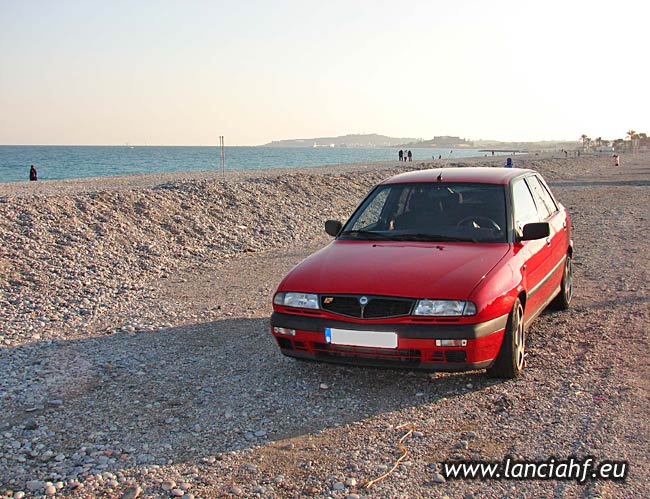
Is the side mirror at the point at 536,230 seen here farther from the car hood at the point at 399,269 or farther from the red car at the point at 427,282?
the car hood at the point at 399,269

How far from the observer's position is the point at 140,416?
4621mm

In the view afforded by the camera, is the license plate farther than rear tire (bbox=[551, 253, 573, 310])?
No

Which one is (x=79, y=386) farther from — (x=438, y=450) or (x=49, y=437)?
(x=438, y=450)

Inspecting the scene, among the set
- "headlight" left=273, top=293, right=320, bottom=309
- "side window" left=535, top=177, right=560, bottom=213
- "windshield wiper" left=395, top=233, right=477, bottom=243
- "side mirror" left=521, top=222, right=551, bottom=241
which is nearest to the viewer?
"headlight" left=273, top=293, right=320, bottom=309

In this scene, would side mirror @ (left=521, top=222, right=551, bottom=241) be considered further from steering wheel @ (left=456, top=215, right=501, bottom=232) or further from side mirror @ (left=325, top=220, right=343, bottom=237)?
side mirror @ (left=325, top=220, right=343, bottom=237)

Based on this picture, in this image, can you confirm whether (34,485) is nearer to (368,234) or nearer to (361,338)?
(361,338)

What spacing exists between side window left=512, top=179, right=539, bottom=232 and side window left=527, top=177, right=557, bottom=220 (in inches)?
8.2

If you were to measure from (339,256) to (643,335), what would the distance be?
3.10m

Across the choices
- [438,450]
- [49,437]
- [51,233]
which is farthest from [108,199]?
[438,450]

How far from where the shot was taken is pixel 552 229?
666cm

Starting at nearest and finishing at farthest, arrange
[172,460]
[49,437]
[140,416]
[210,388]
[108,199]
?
[172,460] → [49,437] → [140,416] → [210,388] → [108,199]

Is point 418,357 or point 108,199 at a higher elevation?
point 108,199

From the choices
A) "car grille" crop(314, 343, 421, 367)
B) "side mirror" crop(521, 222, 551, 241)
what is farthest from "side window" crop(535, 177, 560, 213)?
"car grille" crop(314, 343, 421, 367)

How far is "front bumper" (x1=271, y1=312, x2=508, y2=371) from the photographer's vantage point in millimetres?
4605
